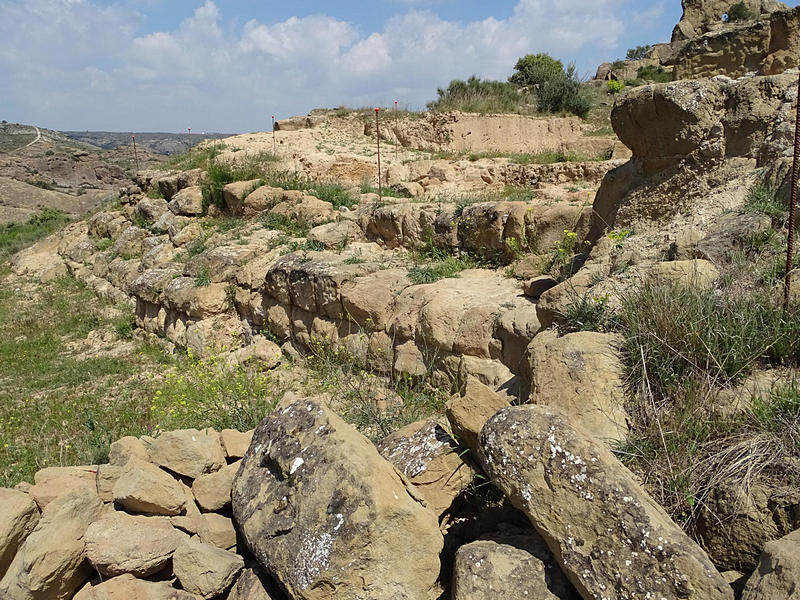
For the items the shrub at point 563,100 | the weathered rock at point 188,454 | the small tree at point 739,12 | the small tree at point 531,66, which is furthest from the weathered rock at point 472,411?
the small tree at point 739,12

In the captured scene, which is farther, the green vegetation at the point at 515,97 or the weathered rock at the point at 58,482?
the green vegetation at the point at 515,97

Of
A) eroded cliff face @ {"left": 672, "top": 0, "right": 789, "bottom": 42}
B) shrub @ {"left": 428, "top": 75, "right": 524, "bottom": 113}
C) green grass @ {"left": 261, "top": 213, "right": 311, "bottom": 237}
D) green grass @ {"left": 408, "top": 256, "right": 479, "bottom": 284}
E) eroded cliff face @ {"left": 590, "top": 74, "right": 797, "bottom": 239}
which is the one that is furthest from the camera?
eroded cliff face @ {"left": 672, "top": 0, "right": 789, "bottom": 42}

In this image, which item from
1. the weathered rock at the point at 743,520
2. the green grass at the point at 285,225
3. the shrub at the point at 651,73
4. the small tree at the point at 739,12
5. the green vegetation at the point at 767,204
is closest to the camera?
the weathered rock at the point at 743,520

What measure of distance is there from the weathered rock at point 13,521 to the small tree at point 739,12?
27588mm

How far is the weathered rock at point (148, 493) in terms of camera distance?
9.30 ft

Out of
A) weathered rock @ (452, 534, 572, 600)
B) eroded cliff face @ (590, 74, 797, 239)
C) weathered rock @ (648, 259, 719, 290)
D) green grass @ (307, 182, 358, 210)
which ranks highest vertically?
eroded cliff face @ (590, 74, 797, 239)

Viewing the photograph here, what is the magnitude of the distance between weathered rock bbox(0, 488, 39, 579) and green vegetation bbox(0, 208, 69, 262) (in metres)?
15.6

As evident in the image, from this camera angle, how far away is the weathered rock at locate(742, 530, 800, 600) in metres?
1.51

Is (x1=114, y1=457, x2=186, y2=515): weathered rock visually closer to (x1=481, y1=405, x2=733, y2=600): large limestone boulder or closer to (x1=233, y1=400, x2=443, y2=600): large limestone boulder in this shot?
(x1=233, y1=400, x2=443, y2=600): large limestone boulder

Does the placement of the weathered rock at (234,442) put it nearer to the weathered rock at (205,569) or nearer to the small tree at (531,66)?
the weathered rock at (205,569)

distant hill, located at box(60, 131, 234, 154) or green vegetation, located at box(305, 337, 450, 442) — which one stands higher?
distant hill, located at box(60, 131, 234, 154)

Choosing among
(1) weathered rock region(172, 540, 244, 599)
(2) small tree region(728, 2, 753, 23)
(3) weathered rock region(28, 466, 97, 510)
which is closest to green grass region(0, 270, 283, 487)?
(3) weathered rock region(28, 466, 97, 510)

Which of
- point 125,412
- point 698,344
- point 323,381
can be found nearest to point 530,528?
point 698,344

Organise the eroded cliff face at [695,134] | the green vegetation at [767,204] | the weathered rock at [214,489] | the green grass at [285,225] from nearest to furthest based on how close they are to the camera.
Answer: the weathered rock at [214,489]
the green vegetation at [767,204]
the eroded cliff face at [695,134]
the green grass at [285,225]
